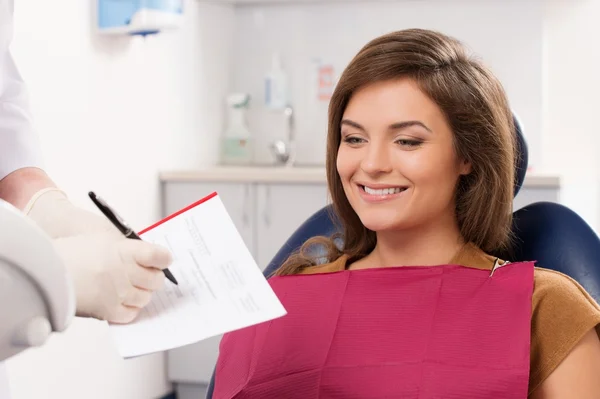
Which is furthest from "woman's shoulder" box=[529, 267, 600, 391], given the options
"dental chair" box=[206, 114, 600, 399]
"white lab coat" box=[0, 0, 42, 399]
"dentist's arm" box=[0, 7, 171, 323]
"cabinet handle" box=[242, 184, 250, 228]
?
"cabinet handle" box=[242, 184, 250, 228]

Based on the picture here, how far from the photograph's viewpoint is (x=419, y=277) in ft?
5.20

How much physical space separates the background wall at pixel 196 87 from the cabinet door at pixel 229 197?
0.08m

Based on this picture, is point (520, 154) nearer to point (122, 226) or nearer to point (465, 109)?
point (465, 109)

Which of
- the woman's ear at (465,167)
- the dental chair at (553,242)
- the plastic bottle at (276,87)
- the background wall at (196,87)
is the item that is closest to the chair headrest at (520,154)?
the dental chair at (553,242)

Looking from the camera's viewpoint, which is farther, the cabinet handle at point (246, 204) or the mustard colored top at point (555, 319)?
the cabinet handle at point (246, 204)

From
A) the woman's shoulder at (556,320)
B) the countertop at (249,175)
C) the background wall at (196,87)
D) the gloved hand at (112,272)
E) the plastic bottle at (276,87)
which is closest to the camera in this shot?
the gloved hand at (112,272)

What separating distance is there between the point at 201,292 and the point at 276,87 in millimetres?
2741

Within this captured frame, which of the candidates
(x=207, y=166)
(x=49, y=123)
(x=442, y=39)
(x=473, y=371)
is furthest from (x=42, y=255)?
(x=207, y=166)

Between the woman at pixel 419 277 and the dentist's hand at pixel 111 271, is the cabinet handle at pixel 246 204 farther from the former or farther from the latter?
the dentist's hand at pixel 111 271

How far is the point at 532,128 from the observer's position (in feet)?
11.8

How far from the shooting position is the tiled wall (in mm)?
3598

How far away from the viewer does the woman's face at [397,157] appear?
5.27 ft

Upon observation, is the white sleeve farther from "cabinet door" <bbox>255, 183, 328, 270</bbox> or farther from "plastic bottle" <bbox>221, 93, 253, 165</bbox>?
"plastic bottle" <bbox>221, 93, 253, 165</bbox>

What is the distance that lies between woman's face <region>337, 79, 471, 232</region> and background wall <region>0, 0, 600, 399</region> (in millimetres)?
1297
